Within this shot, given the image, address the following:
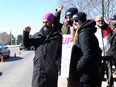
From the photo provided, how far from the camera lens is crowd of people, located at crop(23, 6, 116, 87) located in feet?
14.0

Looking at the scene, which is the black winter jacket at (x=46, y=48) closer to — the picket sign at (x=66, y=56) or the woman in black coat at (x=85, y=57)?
the picket sign at (x=66, y=56)

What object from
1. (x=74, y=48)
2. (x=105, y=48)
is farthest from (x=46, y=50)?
(x=105, y=48)

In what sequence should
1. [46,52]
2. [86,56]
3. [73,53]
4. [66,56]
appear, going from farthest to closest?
[46,52], [66,56], [73,53], [86,56]

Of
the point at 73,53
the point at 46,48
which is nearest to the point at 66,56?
the point at 73,53

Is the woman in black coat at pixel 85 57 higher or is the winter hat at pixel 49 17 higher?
the winter hat at pixel 49 17

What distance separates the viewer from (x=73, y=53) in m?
4.43

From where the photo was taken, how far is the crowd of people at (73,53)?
4.28 m

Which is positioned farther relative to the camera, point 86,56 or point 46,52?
point 46,52

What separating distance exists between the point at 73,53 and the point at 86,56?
290mm

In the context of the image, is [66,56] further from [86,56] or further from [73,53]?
[86,56]

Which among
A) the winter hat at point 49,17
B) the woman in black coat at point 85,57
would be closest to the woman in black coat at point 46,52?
the winter hat at point 49,17

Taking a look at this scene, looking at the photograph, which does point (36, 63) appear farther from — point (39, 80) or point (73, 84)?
point (73, 84)

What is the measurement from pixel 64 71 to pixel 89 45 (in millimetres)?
710

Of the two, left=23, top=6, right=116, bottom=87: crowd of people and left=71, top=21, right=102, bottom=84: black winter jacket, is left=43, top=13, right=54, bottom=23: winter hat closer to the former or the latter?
left=23, top=6, right=116, bottom=87: crowd of people
